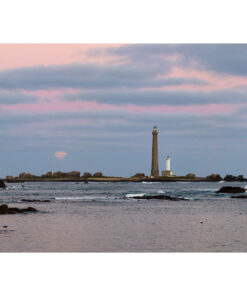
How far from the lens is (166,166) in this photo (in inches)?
6299

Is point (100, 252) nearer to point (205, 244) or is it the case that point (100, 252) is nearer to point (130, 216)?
point (205, 244)

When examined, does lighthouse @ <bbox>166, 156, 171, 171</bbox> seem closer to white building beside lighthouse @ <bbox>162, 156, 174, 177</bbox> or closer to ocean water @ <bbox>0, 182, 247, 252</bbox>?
white building beside lighthouse @ <bbox>162, 156, 174, 177</bbox>

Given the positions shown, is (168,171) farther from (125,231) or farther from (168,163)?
(125,231)

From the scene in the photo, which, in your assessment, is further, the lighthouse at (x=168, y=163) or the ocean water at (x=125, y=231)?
the lighthouse at (x=168, y=163)

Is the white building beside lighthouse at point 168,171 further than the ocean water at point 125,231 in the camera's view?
Yes

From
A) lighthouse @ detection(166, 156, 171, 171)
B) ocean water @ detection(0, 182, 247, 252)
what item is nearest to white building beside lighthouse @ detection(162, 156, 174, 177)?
lighthouse @ detection(166, 156, 171, 171)

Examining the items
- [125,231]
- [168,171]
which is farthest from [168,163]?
[125,231]

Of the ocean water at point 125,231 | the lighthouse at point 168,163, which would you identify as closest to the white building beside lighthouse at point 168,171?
the lighthouse at point 168,163

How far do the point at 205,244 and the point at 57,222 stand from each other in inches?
543

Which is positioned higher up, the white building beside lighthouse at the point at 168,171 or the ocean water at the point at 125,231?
the white building beside lighthouse at the point at 168,171

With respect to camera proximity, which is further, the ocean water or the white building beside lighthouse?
the white building beside lighthouse

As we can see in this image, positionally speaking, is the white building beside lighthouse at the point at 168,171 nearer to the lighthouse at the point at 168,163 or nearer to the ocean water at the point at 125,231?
the lighthouse at the point at 168,163
